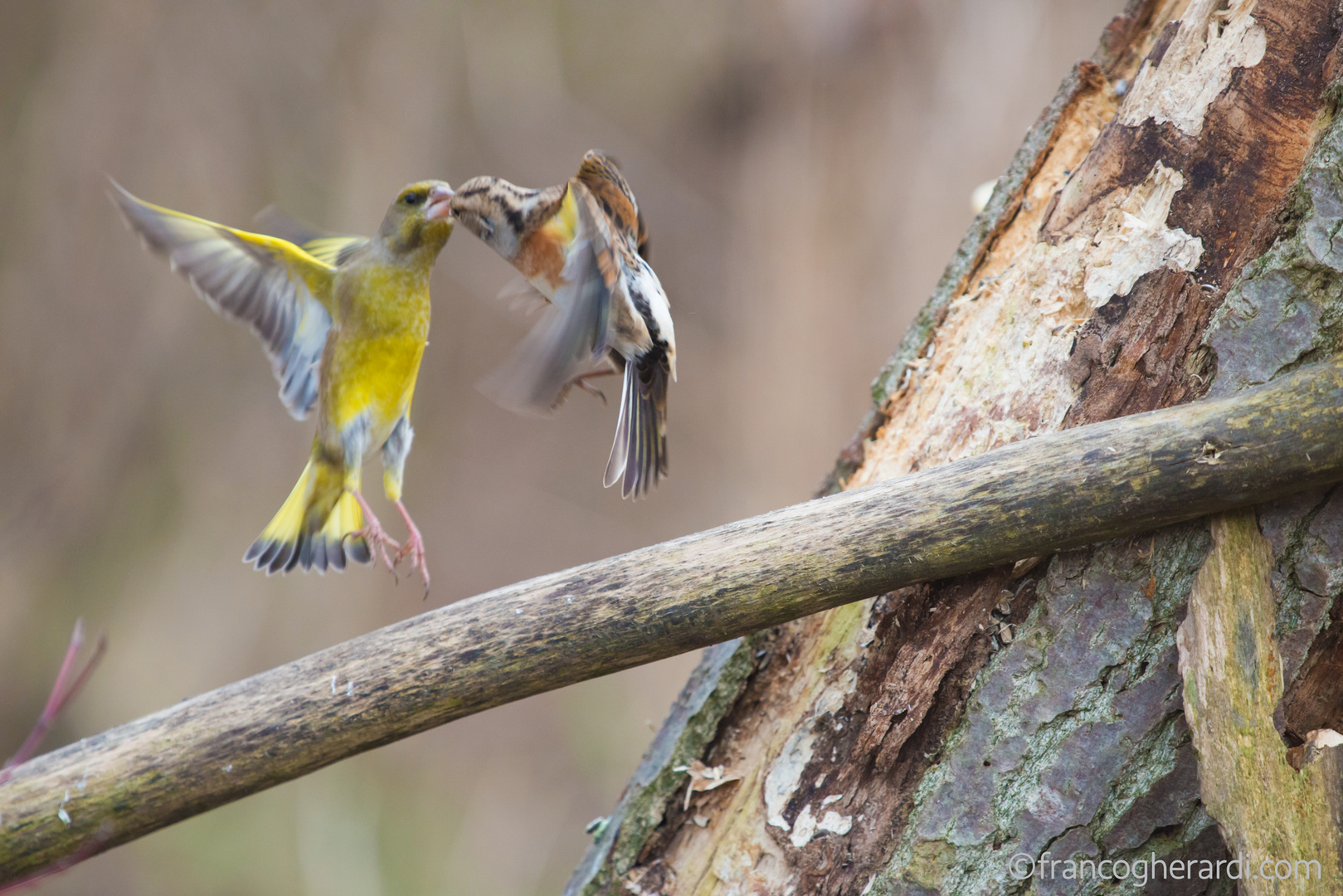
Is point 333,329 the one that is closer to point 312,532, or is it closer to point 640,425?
point 312,532

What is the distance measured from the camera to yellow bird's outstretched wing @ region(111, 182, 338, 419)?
7.38ft

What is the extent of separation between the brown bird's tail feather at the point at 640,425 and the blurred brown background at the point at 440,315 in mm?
3280

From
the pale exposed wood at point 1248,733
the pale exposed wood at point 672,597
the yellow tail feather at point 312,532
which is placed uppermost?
the yellow tail feather at point 312,532

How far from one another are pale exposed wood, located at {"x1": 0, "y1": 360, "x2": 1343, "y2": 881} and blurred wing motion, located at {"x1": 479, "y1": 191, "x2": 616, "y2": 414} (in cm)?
39

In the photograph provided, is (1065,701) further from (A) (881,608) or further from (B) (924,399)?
(B) (924,399)

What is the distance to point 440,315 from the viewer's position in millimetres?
5820

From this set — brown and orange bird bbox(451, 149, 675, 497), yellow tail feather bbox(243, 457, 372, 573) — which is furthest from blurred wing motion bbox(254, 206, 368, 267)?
brown and orange bird bbox(451, 149, 675, 497)

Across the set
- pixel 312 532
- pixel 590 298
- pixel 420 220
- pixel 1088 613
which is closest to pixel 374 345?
pixel 420 220

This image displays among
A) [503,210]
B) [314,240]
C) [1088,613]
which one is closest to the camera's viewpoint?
[1088,613]

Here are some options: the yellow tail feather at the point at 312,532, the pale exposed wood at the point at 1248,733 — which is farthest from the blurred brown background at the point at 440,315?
the pale exposed wood at the point at 1248,733

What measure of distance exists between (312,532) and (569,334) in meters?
1.12

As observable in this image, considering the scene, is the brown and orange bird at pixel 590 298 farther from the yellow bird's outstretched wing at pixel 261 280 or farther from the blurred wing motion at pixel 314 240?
the blurred wing motion at pixel 314 240

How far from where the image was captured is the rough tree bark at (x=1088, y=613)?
123 centimetres

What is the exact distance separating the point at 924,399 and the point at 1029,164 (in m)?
0.48
